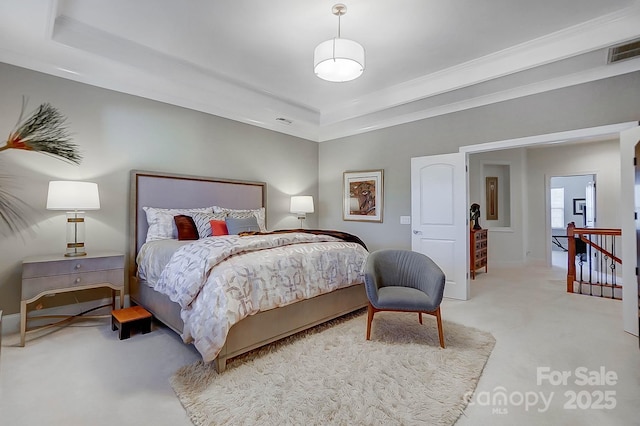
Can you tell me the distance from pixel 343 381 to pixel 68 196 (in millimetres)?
3009

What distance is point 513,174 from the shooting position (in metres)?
6.95

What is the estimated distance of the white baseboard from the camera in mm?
2912

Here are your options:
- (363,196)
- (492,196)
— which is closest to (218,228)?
(363,196)

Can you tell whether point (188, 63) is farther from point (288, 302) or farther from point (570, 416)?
point (570, 416)

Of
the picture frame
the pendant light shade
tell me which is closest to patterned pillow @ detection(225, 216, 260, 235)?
the pendant light shade

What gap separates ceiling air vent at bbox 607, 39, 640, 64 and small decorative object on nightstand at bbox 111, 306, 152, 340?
5.10 meters

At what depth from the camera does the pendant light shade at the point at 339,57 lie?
2.49m

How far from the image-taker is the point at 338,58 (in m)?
2.48

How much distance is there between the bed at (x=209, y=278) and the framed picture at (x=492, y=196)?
5.24 metres

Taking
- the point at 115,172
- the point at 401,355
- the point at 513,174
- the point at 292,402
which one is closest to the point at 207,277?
the point at 292,402

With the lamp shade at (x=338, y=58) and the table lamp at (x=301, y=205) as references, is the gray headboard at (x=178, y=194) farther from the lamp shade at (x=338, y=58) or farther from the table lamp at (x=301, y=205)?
the lamp shade at (x=338, y=58)

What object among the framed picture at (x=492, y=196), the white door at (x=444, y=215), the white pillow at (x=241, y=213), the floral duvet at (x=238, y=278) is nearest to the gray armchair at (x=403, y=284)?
the floral duvet at (x=238, y=278)

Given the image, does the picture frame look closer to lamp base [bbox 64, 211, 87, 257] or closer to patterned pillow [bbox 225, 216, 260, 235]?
patterned pillow [bbox 225, 216, 260, 235]

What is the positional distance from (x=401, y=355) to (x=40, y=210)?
380 centimetres
